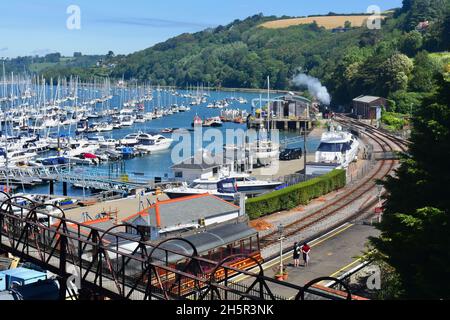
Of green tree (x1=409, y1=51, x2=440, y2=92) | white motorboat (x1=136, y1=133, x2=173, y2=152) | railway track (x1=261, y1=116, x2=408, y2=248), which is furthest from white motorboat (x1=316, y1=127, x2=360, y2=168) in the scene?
green tree (x1=409, y1=51, x2=440, y2=92)

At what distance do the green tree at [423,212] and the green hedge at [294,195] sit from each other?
43.4ft

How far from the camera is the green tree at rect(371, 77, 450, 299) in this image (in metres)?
13.3

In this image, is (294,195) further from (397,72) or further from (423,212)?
(397,72)

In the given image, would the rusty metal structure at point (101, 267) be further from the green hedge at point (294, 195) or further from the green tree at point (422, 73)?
the green tree at point (422, 73)

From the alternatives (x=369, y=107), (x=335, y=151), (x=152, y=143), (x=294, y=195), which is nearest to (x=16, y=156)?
(x=152, y=143)

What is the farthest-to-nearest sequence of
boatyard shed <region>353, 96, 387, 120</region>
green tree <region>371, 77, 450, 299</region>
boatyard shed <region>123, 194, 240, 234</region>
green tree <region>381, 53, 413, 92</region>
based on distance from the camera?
1. green tree <region>381, 53, 413, 92</region>
2. boatyard shed <region>353, 96, 387, 120</region>
3. boatyard shed <region>123, 194, 240, 234</region>
4. green tree <region>371, 77, 450, 299</region>

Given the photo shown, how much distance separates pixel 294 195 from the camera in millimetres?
32500

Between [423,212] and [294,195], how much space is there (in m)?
18.6

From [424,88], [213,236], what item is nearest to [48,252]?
[213,236]

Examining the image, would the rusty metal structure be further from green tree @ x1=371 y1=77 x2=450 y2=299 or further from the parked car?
the parked car

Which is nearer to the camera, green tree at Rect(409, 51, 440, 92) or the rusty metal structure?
the rusty metal structure

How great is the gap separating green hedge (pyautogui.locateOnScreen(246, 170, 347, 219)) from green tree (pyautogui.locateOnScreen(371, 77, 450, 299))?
521 inches

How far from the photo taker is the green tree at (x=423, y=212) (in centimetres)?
1334

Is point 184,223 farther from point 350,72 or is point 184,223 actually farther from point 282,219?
point 350,72
